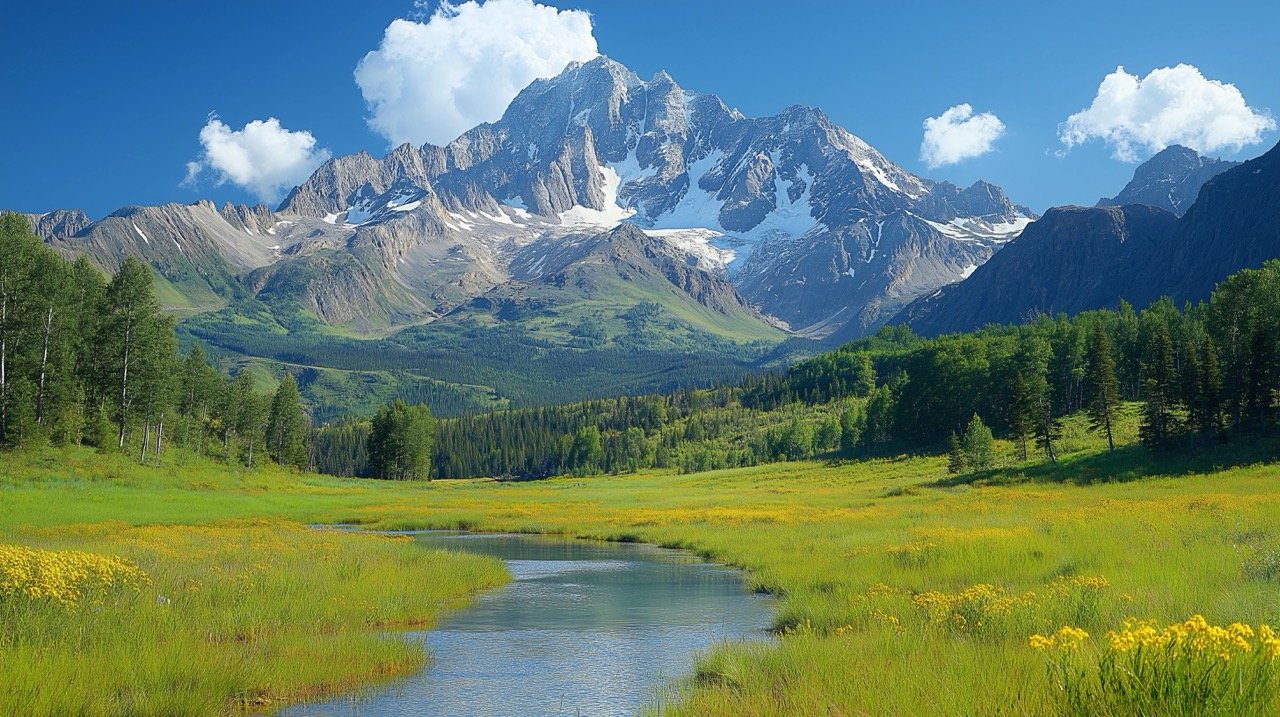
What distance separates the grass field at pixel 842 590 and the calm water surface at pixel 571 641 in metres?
1.34

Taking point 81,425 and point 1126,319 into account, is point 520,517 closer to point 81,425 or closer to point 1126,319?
point 81,425

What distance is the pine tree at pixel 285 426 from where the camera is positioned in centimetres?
13075

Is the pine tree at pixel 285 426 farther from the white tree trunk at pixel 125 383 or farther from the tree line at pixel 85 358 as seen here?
the white tree trunk at pixel 125 383

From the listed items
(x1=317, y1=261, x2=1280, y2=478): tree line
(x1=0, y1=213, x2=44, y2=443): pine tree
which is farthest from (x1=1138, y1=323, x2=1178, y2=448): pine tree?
(x1=0, y1=213, x2=44, y2=443): pine tree

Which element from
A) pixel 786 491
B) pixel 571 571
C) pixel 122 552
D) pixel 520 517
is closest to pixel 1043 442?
pixel 786 491

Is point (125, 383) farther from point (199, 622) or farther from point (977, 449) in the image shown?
point (977, 449)

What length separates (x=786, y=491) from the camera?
90.0m

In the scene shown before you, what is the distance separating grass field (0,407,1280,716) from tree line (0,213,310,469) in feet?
16.2

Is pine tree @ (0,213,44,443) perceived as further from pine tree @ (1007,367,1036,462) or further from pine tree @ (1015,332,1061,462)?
pine tree @ (1007,367,1036,462)

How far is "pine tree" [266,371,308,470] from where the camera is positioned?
131 m

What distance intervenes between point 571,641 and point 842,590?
796cm

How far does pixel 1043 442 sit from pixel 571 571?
65.4 meters

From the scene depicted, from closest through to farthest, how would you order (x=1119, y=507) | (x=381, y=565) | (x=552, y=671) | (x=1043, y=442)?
(x=552, y=671) < (x=381, y=565) < (x=1119, y=507) < (x=1043, y=442)

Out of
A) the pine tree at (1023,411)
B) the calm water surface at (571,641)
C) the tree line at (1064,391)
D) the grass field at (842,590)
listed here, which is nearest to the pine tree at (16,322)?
the grass field at (842,590)
